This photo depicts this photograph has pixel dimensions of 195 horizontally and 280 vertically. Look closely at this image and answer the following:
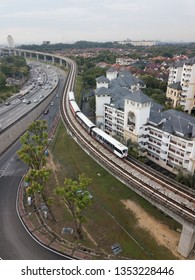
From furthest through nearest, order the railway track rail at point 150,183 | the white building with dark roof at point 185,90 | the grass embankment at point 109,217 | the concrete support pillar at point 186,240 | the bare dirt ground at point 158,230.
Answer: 1. the white building with dark roof at point 185,90
2. the bare dirt ground at point 158,230
3. the grass embankment at point 109,217
4. the railway track rail at point 150,183
5. the concrete support pillar at point 186,240

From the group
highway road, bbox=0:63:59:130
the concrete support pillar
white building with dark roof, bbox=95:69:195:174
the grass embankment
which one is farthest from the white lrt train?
highway road, bbox=0:63:59:130

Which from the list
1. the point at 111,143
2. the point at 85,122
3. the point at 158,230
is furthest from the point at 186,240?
the point at 85,122

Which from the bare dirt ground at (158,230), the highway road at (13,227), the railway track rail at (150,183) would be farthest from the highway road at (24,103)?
the bare dirt ground at (158,230)

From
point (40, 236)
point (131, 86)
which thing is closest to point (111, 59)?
point (131, 86)

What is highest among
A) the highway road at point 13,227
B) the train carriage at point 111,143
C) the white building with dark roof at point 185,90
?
the white building with dark roof at point 185,90

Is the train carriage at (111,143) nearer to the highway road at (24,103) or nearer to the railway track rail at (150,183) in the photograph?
the railway track rail at (150,183)

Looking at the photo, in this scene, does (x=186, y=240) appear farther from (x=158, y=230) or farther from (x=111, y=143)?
(x=111, y=143)
